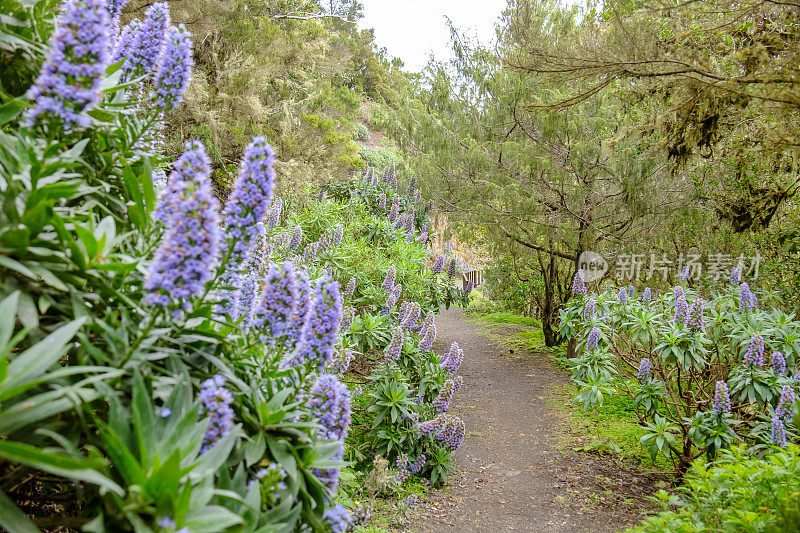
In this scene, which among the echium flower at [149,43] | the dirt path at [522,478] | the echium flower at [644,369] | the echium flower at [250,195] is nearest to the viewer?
the echium flower at [250,195]

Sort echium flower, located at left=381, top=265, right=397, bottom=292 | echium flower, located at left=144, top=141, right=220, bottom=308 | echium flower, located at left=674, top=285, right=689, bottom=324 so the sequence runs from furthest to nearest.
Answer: echium flower, located at left=381, top=265, right=397, bottom=292 → echium flower, located at left=674, top=285, right=689, bottom=324 → echium flower, located at left=144, top=141, right=220, bottom=308

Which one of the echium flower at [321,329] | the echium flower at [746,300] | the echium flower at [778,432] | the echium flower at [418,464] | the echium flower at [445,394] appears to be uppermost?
the echium flower at [746,300]

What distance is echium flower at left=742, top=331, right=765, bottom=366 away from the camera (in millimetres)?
4789

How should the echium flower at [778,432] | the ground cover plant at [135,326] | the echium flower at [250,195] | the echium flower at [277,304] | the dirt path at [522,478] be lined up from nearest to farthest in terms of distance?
1. the ground cover plant at [135,326]
2. the echium flower at [250,195]
3. the echium flower at [277,304]
4. the echium flower at [778,432]
5. the dirt path at [522,478]

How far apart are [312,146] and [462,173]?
6.42 m

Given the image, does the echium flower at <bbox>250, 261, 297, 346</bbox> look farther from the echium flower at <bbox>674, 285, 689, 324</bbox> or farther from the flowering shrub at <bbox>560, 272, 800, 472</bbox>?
the echium flower at <bbox>674, 285, 689, 324</bbox>

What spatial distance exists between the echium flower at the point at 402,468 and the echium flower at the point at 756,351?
3.31m

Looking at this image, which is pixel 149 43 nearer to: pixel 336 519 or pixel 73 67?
pixel 73 67

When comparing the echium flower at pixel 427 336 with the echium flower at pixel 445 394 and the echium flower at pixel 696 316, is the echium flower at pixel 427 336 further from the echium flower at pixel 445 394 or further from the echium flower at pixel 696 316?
the echium flower at pixel 696 316

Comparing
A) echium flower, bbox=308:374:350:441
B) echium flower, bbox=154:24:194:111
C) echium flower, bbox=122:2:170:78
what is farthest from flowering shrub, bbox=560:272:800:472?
echium flower, bbox=122:2:170:78

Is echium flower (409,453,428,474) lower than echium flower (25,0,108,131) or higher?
lower

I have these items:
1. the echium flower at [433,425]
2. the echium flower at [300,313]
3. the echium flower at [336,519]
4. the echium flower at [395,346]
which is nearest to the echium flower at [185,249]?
the echium flower at [300,313]

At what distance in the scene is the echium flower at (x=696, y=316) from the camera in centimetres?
502

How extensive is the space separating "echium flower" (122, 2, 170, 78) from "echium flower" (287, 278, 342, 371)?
3.60 feet
